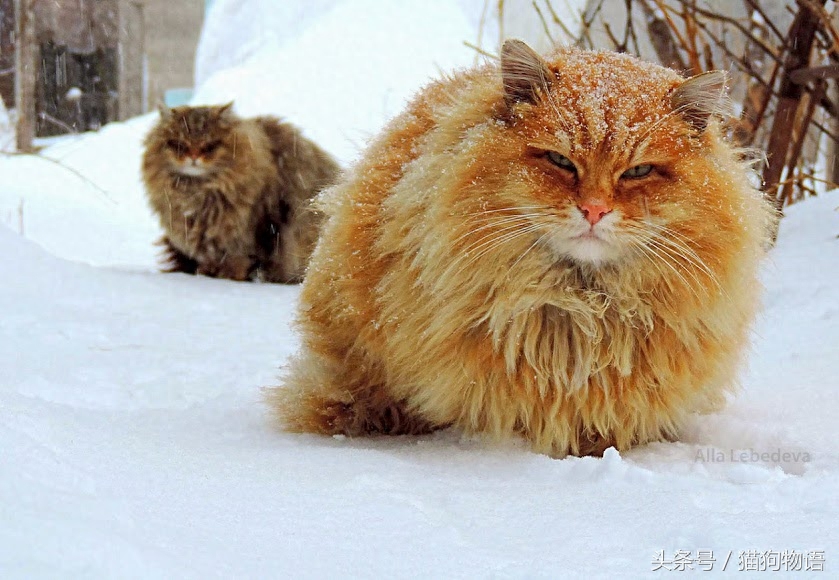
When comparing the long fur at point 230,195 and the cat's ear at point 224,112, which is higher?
the cat's ear at point 224,112

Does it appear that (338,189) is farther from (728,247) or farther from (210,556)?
(210,556)

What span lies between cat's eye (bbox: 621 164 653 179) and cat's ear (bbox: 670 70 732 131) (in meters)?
0.17

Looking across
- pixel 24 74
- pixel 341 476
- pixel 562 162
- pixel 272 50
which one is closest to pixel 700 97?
pixel 562 162

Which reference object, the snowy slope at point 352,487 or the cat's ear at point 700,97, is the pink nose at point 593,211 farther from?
the snowy slope at point 352,487

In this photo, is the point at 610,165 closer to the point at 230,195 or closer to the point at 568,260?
the point at 568,260

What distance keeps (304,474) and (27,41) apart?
7.13 meters

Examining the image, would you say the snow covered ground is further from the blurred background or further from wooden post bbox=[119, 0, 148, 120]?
wooden post bbox=[119, 0, 148, 120]

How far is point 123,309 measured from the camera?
11.8ft

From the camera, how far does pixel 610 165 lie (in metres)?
1.62

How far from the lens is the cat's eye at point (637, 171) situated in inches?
64.8

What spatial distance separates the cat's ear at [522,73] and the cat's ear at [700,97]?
0.93 ft

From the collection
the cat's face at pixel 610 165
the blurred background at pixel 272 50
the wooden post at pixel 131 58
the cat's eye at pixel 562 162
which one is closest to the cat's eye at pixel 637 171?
the cat's face at pixel 610 165

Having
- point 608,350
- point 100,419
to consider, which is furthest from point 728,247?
point 100,419

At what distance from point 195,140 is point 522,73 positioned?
3630 millimetres
